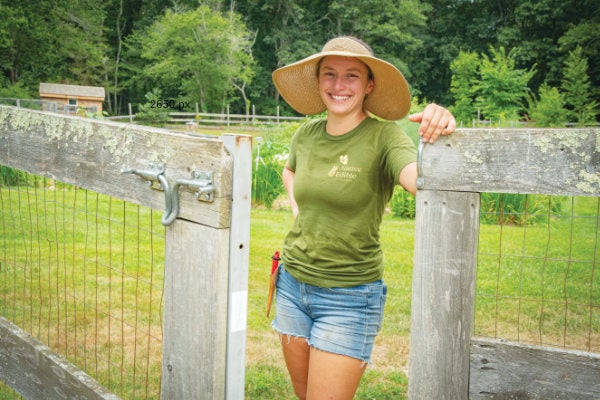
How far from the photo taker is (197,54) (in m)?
37.3

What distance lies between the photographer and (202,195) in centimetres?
137

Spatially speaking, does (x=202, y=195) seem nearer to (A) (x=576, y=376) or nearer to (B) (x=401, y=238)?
(A) (x=576, y=376)

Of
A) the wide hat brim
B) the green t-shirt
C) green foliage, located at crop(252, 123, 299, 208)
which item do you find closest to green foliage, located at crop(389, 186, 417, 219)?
green foliage, located at crop(252, 123, 299, 208)

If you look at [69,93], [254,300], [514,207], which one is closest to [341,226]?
[254,300]

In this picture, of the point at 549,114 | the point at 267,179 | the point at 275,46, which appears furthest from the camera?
the point at 275,46

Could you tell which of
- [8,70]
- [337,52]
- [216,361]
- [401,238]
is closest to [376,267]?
[337,52]

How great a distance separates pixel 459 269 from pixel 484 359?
0.26m

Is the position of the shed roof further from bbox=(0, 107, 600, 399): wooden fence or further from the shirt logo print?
bbox=(0, 107, 600, 399): wooden fence

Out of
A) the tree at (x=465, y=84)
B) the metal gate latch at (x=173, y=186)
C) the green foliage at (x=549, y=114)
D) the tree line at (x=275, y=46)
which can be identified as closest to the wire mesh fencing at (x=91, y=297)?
the metal gate latch at (x=173, y=186)

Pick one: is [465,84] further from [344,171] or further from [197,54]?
[344,171]

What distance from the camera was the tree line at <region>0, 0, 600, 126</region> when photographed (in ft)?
95.9

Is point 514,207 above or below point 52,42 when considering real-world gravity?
below

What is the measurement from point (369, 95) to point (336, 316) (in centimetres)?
89

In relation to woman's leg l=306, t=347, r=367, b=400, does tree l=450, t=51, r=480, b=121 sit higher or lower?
higher
